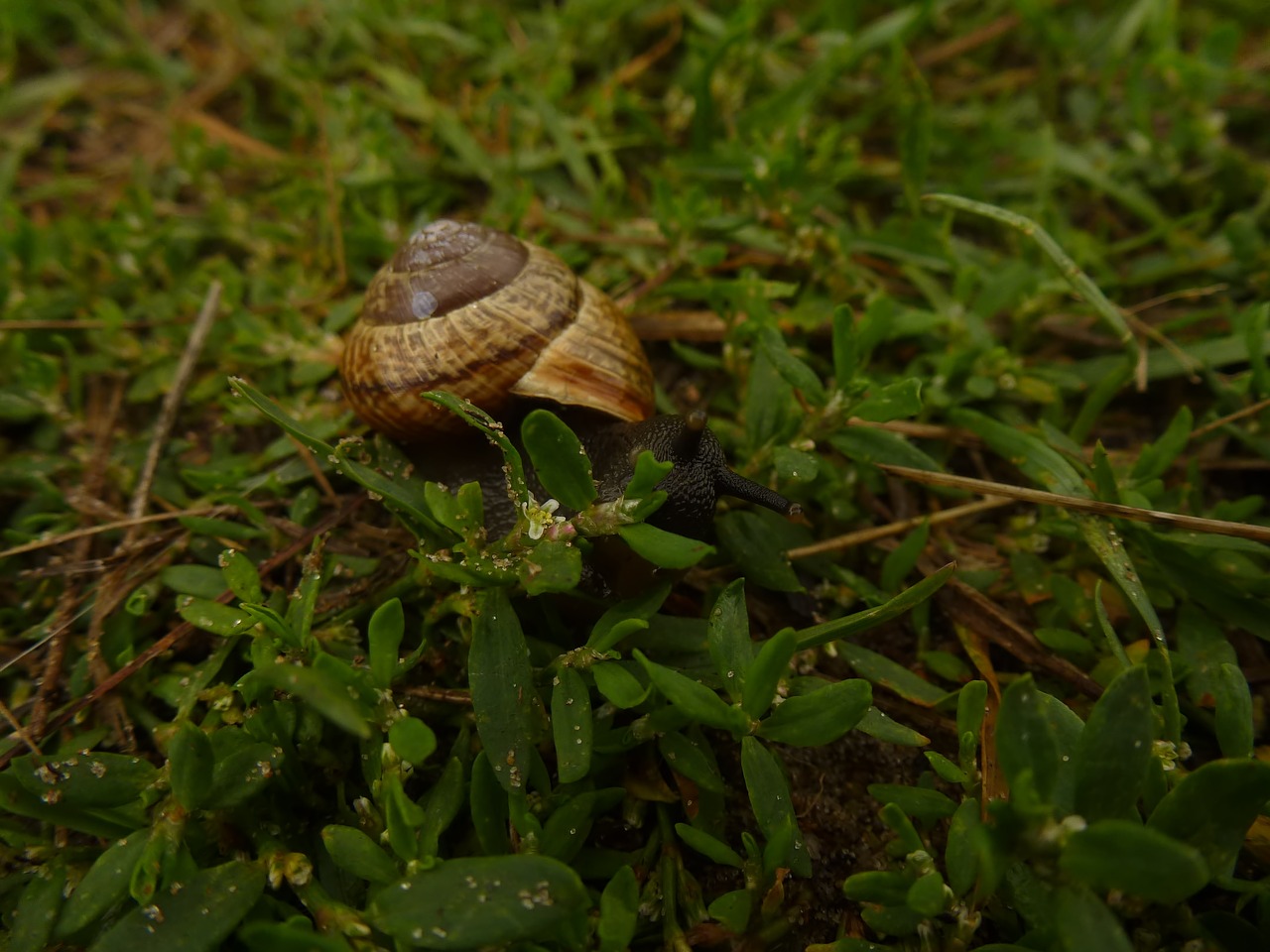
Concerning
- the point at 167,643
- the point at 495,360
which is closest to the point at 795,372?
the point at 495,360

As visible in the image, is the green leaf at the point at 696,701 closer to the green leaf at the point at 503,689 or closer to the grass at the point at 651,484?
the grass at the point at 651,484

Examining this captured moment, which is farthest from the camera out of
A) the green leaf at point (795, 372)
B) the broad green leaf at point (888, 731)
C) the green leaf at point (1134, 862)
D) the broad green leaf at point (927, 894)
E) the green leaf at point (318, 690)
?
the green leaf at point (795, 372)

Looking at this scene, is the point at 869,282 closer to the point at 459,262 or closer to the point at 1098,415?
the point at 1098,415

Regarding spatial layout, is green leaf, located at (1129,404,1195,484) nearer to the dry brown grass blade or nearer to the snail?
the dry brown grass blade

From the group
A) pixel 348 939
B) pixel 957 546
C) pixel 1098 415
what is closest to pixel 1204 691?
pixel 957 546

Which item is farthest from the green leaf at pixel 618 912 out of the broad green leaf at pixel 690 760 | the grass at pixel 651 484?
the broad green leaf at pixel 690 760

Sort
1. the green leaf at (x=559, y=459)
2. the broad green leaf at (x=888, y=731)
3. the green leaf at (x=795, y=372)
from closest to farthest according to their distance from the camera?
the green leaf at (x=559, y=459) → the broad green leaf at (x=888, y=731) → the green leaf at (x=795, y=372)

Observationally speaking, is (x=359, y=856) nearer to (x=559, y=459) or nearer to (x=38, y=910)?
(x=38, y=910)
